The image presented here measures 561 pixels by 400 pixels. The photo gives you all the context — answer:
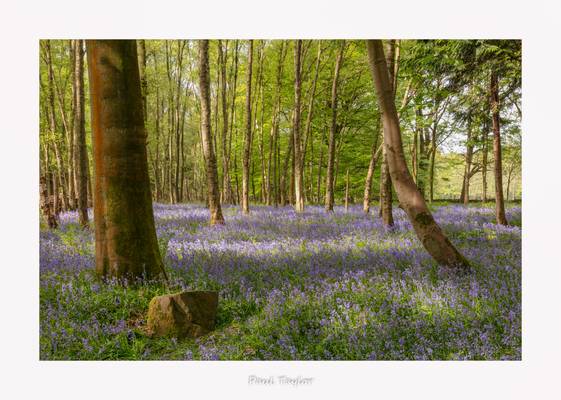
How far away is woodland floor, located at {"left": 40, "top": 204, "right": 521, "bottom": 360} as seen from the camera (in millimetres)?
3543

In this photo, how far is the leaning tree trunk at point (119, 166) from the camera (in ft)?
14.5

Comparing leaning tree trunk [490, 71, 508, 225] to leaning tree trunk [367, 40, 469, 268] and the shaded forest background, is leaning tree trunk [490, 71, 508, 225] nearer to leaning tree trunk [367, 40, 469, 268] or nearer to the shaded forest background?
the shaded forest background

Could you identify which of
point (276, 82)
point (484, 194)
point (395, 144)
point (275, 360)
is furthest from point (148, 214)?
point (276, 82)

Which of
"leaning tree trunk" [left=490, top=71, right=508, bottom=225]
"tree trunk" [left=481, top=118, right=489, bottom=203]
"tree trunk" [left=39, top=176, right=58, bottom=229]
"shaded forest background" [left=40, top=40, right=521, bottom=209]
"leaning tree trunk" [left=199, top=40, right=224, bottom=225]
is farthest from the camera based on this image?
"leaning tree trunk" [left=199, top=40, right=224, bottom=225]

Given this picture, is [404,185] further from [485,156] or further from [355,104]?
[355,104]

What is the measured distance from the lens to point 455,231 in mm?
7074

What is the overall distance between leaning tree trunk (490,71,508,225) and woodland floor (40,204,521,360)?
135 cm

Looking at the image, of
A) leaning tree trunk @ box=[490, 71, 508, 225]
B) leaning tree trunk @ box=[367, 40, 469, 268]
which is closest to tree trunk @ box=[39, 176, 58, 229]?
leaning tree trunk @ box=[367, 40, 469, 268]

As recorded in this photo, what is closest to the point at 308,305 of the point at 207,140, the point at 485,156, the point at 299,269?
the point at 299,269

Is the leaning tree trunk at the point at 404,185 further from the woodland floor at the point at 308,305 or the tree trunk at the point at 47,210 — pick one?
the tree trunk at the point at 47,210

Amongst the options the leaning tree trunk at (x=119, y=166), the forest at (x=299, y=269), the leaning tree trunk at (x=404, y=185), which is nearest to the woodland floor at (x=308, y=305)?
the forest at (x=299, y=269)

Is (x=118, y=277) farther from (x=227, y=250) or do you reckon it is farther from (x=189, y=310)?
(x=227, y=250)

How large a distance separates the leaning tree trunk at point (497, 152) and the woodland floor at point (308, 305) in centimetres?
135

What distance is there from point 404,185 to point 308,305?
1.88 m
